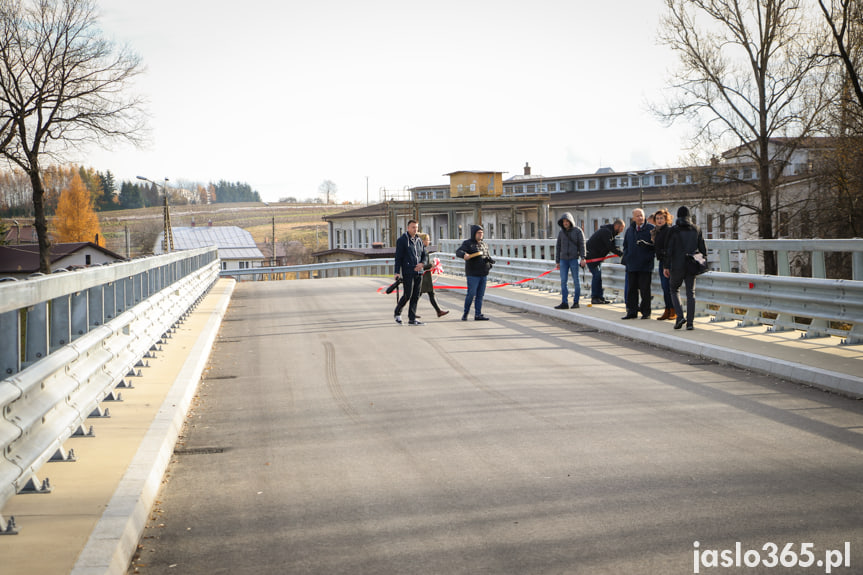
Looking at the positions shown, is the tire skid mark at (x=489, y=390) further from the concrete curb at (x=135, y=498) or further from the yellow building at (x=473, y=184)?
the yellow building at (x=473, y=184)

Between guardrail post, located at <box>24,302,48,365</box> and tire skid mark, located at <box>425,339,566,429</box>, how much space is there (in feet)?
13.9

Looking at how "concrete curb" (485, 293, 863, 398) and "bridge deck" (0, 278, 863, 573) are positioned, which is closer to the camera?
"bridge deck" (0, 278, 863, 573)

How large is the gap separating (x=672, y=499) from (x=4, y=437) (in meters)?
3.78

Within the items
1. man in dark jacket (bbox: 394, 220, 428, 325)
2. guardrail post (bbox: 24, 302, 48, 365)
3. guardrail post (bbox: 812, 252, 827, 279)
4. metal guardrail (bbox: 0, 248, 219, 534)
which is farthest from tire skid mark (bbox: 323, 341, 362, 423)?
guardrail post (bbox: 812, 252, 827, 279)

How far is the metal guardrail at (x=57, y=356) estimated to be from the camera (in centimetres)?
437

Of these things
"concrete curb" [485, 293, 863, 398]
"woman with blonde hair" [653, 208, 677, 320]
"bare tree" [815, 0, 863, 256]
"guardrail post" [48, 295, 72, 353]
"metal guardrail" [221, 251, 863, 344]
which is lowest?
"concrete curb" [485, 293, 863, 398]

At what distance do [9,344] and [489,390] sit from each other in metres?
5.68

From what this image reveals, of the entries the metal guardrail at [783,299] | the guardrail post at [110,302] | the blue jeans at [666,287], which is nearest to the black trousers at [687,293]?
the blue jeans at [666,287]

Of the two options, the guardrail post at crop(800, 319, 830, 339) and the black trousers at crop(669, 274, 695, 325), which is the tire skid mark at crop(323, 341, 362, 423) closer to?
the black trousers at crop(669, 274, 695, 325)

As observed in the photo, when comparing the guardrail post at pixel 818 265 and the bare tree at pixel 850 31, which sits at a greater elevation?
the bare tree at pixel 850 31

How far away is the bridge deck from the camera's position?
4.55 meters

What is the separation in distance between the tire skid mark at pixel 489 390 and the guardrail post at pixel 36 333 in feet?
13.9

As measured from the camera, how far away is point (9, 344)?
14.9 ft

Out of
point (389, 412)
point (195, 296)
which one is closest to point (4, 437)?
point (389, 412)
